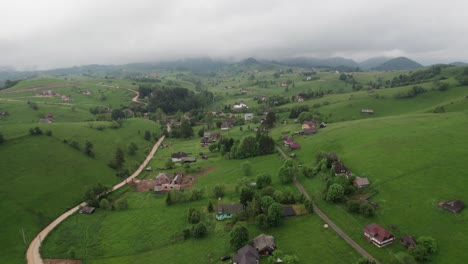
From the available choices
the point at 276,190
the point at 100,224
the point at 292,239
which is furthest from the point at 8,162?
the point at 292,239

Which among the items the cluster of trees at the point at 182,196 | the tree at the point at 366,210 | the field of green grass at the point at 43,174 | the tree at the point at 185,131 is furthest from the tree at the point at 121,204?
the tree at the point at 185,131

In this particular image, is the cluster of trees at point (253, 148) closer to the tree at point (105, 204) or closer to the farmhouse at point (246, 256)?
the tree at point (105, 204)

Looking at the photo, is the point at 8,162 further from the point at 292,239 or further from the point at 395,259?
the point at 395,259

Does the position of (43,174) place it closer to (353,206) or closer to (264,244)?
(264,244)

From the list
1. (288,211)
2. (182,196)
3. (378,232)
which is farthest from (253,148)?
(378,232)

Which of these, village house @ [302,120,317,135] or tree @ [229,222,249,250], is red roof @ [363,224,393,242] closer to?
tree @ [229,222,249,250]

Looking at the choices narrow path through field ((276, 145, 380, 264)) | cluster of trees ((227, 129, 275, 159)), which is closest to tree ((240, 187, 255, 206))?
narrow path through field ((276, 145, 380, 264))
